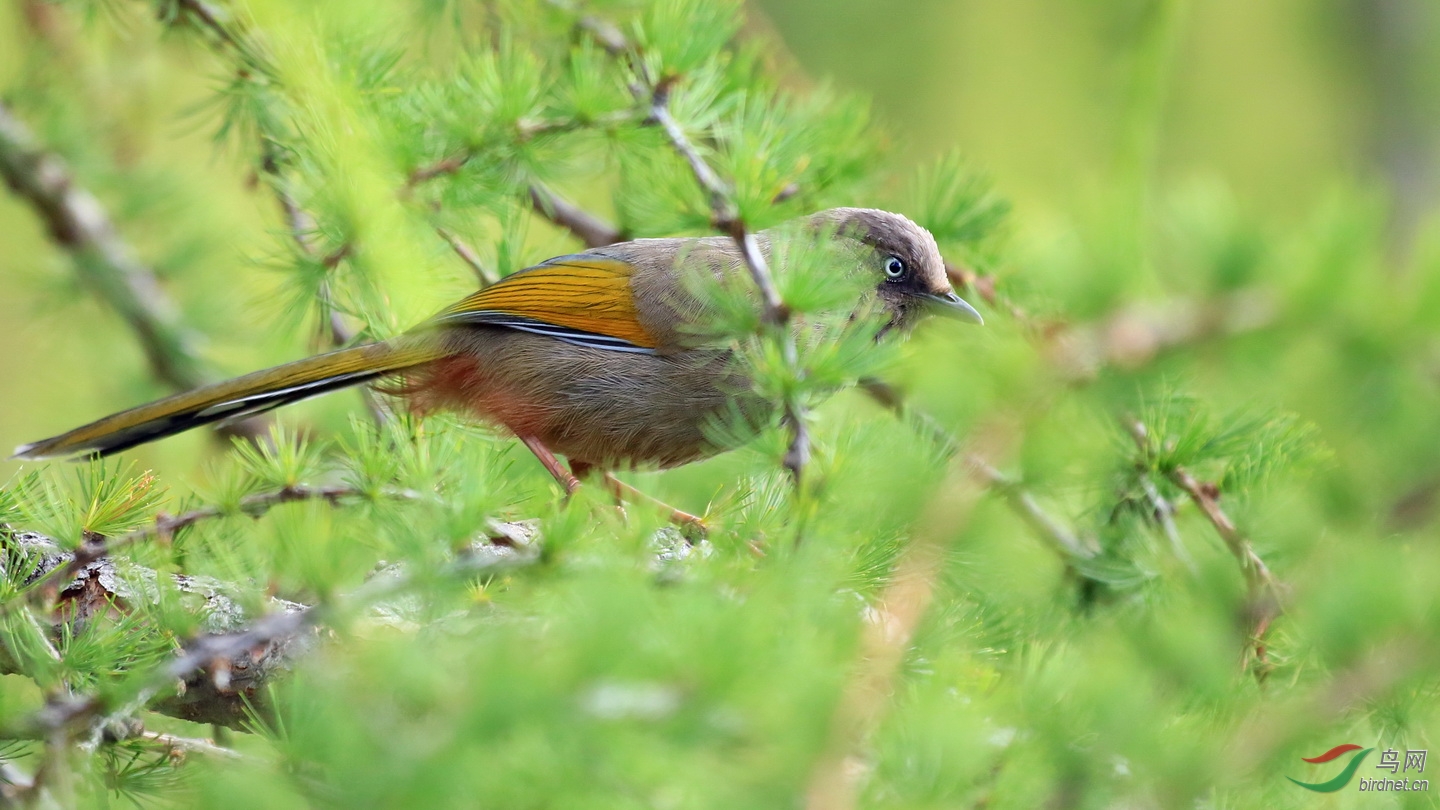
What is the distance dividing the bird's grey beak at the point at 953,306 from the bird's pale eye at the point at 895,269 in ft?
0.31

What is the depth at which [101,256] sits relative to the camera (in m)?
4.38

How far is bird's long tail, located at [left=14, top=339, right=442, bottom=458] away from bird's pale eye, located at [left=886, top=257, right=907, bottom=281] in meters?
1.51

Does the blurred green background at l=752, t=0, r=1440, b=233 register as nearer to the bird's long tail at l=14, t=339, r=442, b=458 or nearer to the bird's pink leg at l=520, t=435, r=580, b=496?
Result: the bird's pink leg at l=520, t=435, r=580, b=496

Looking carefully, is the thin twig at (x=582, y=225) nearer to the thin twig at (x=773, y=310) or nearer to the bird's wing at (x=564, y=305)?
the bird's wing at (x=564, y=305)

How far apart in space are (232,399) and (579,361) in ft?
3.49

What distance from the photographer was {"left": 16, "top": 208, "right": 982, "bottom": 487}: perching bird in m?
3.51

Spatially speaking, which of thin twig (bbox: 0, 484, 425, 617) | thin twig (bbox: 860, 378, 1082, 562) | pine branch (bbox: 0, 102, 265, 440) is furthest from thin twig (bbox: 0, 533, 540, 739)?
pine branch (bbox: 0, 102, 265, 440)

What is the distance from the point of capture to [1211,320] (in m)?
2.79

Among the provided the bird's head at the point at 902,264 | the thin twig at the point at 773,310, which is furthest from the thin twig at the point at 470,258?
the bird's head at the point at 902,264

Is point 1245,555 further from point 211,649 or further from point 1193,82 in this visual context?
point 1193,82

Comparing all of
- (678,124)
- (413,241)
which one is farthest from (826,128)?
(413,241)

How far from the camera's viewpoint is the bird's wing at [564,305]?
3645 millimetres

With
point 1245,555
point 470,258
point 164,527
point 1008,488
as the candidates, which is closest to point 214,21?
point 470,258

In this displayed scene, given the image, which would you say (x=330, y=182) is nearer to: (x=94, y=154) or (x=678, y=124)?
(x=678, y=124)
